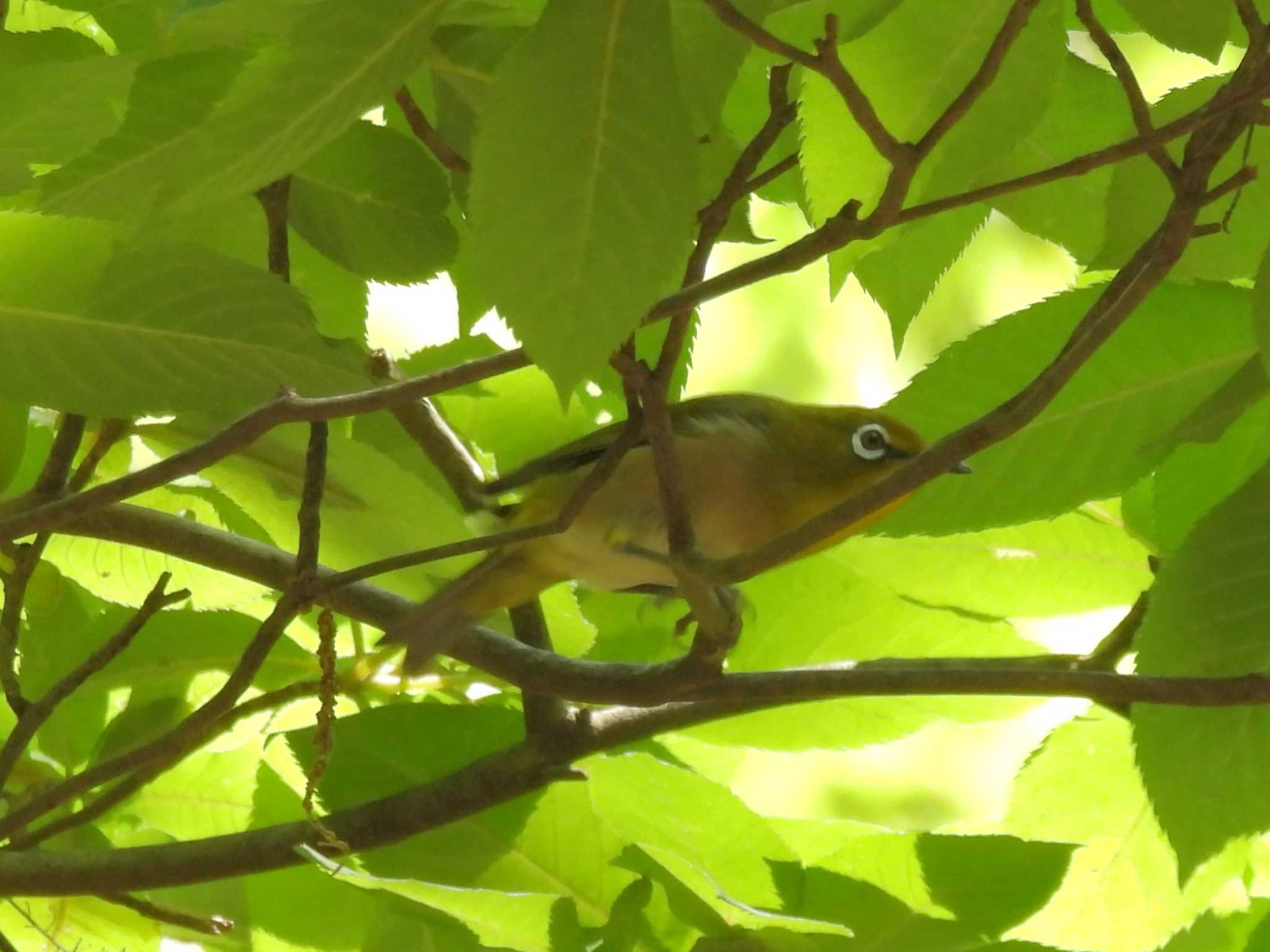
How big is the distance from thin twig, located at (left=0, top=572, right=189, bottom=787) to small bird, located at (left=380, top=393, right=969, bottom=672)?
0.29 m

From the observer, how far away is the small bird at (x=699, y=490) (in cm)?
175

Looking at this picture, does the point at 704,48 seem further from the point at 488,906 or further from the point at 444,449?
the point at 444,449

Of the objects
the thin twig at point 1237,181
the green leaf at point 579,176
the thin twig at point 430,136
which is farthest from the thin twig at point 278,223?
the thin twig at point 1237,181

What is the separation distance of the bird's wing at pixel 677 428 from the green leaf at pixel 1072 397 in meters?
0.37

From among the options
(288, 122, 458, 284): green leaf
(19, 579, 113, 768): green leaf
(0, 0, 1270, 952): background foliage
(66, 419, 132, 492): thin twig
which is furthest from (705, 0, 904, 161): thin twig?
(19, 579, 113, 768): green leaf

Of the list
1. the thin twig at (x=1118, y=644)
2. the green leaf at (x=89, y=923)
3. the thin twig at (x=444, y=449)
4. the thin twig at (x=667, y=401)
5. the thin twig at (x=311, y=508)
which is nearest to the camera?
the thin twig at (x=667, y=401)

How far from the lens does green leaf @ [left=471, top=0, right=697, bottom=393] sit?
752mm

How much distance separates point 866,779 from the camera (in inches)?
111

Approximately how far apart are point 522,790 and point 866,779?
1629mm

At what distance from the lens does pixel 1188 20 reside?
90cm

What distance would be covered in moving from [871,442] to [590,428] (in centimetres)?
45

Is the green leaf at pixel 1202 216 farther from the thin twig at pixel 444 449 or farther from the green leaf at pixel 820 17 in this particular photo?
the thin twig at pixel 444 449

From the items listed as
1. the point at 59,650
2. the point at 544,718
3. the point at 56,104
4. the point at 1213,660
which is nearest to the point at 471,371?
the point at 56,104

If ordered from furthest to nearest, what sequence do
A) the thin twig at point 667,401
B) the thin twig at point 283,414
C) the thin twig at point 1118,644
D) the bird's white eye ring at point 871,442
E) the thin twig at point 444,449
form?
the bird's white eye ring at point 871,442 → the thin twig at point 444,449 → the thin twig at point 1118,644 → the thin twig at point 667,401 → the thin twig at point 283,414
